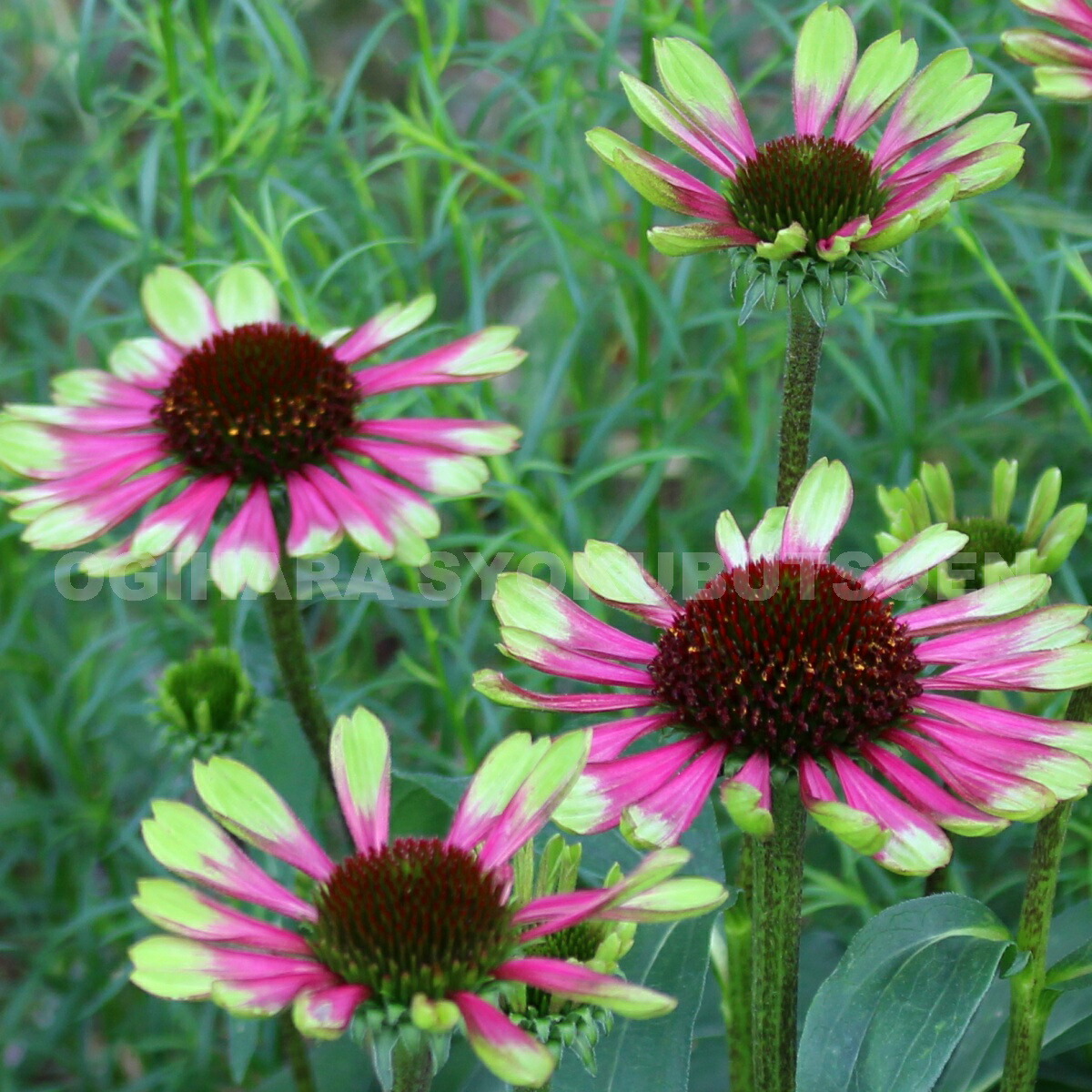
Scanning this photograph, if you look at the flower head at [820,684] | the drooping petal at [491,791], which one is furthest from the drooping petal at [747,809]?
the drooping petal at [491,791]

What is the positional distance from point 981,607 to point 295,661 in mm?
470

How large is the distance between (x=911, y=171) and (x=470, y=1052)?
671mm

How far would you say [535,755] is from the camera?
72 centimetres

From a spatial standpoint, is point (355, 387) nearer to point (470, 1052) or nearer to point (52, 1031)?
point (470, 1052)

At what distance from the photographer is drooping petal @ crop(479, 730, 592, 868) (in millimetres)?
649

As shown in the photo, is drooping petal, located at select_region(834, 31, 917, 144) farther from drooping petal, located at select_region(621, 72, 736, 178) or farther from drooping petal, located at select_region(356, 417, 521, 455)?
drooping petal, located at select_region(356, 417, 521, 455)

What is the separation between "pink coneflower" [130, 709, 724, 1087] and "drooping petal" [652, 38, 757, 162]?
448 millimetres

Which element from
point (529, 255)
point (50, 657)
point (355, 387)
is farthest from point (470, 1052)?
point (529, 255)

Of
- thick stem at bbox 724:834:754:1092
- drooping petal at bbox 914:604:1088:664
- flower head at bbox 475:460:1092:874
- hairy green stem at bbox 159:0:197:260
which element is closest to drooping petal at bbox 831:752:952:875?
→ flower head at bbox 475:460:1092:874

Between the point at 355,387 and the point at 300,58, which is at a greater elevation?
the point at 300,58

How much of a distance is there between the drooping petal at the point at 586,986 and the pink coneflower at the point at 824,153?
1.32 feet

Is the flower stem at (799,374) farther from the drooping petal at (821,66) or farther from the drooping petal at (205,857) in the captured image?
the drooping petal at (205,857)

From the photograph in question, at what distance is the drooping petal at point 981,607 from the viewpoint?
785 mm

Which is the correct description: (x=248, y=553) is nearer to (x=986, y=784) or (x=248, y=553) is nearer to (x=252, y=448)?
(x=252, y=448)
